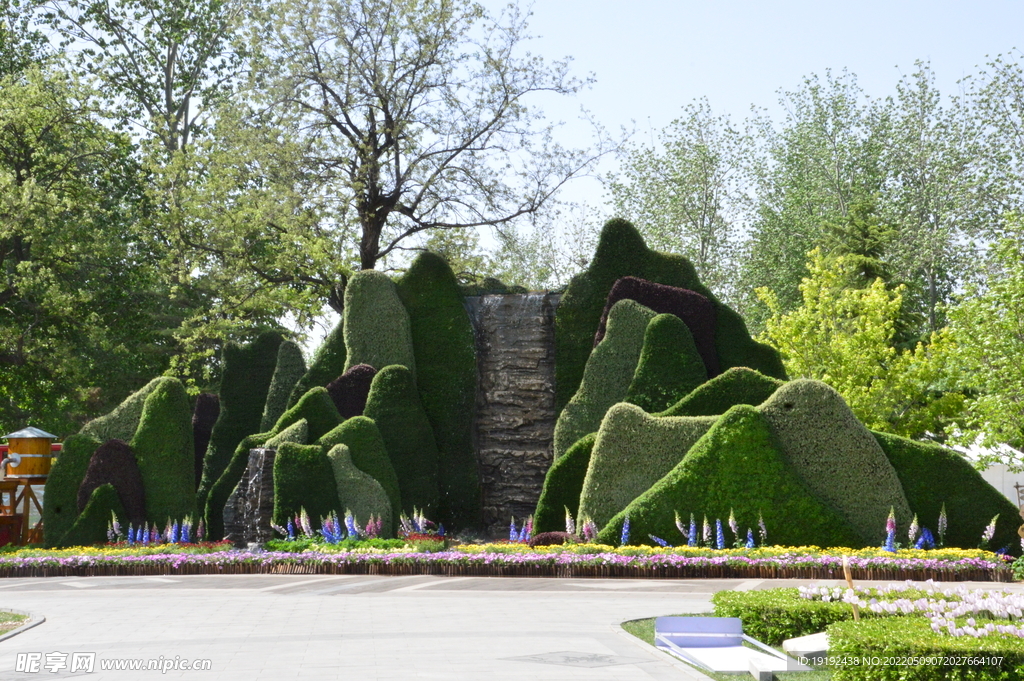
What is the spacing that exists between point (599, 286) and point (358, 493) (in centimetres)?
699

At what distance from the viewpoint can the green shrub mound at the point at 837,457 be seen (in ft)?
55.4

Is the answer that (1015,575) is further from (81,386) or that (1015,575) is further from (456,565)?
(81,386)

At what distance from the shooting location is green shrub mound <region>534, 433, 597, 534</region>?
18.7 metres

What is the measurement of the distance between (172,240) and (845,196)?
27762mm

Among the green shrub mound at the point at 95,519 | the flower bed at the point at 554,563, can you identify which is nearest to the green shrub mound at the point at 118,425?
the green shrub mound at the point at 95,519

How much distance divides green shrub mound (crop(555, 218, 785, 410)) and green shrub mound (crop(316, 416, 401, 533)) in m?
4.04

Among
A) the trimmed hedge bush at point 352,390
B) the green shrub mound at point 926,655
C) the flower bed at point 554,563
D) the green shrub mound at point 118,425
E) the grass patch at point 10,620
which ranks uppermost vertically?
the trimmed hedge bush at point 352,390

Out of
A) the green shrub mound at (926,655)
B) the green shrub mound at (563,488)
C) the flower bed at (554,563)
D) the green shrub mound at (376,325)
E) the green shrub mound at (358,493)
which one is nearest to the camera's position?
the green shrub mound at (926,655)

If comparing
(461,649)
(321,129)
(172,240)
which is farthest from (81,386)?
Result: (461,649)

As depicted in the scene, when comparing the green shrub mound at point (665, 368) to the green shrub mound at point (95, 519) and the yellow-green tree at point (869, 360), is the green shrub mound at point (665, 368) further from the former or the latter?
the yellow-green tree at point (869, 360)

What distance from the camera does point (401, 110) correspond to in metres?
30.2

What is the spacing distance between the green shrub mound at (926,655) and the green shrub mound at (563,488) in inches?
459

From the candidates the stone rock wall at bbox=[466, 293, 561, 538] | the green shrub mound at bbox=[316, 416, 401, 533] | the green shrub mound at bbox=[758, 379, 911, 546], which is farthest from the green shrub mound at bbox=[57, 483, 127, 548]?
the green shrub mound at bbox=[758, 379, 911, 546]

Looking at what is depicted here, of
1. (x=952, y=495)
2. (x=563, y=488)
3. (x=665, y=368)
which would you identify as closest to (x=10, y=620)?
(x=563, y=488)
